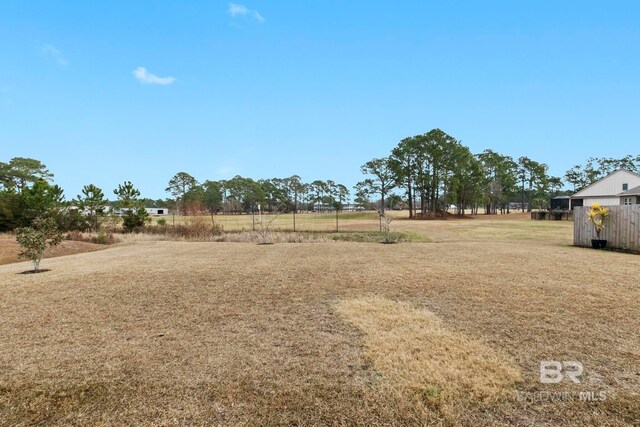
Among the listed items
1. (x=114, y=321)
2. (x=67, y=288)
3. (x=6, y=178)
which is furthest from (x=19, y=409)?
(x=6, y=178)

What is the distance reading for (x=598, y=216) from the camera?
473 inches

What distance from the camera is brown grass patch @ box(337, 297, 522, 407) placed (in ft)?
8.31

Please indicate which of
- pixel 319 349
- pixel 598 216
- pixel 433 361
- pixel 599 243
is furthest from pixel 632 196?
pixel 319 349

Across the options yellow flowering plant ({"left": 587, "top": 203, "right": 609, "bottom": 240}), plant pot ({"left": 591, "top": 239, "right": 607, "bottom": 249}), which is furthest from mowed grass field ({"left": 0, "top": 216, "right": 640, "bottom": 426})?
yellow flowering plant ({"left": 587, "top": 203, "right": 609, "bottom": 240})

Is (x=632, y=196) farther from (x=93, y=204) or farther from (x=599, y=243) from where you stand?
(x=93, y=204)

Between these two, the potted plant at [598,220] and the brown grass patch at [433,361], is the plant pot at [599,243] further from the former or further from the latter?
the brown grass patch at [433,361]

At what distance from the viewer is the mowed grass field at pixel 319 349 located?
236 cm

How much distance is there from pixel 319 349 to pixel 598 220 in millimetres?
13385

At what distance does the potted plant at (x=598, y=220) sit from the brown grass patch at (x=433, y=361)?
1139 centimetres

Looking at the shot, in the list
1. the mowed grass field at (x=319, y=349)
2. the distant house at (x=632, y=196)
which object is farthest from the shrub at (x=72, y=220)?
the distant house at (x=632, y=196)

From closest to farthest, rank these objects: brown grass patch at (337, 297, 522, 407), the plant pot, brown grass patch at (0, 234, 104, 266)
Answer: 1. brown grass patch at (337, 297, 522, 407)
2. brown grass patch at (0, 234, 104, 266)
3. the plant pot

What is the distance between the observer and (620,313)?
4.33 m

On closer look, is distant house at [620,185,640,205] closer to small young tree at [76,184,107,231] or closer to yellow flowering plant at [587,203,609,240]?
yellow flowering plant at [587,203,609,240]

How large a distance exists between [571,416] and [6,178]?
62533mm
